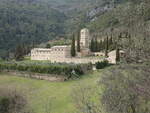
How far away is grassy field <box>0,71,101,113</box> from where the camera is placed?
2256 centimetres

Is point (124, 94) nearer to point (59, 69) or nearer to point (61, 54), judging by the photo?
point (59, 69)

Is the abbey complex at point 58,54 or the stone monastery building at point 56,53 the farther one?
the stone monastery building at point 56,53

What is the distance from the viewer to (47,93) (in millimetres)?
28547

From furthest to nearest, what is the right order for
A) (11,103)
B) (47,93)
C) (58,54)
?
(58,54), (47,93), (11,103)

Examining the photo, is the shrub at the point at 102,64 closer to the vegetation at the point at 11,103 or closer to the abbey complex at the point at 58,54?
the abbey complex at the point at 58,54

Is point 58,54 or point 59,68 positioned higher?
point 58,54

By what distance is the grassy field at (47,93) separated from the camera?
22.6 metres

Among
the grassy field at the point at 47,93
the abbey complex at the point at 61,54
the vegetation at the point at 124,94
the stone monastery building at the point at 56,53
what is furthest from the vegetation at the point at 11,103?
the stone monastery building at the point at 56,53

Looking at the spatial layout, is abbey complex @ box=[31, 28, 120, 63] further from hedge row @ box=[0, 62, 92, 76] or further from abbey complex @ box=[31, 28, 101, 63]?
hedge row @ box=[0, 62, 92, 76]

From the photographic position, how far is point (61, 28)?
649 feet

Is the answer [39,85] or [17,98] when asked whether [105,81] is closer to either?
[17,98]

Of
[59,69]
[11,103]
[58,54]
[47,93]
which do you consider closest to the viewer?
[11,103]

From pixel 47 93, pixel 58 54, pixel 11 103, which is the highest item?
pixel 58 54

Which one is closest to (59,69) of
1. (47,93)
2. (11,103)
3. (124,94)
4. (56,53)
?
(47,93)
